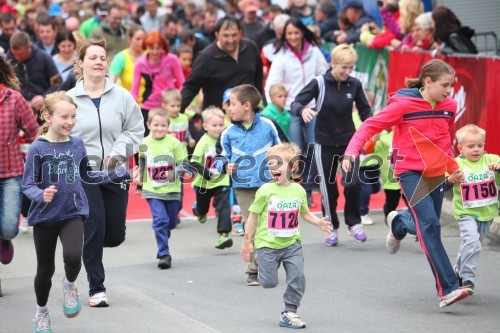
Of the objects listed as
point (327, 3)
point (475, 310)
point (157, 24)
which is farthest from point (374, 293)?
point (157, 24)

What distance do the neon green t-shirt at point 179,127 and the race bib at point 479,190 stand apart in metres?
5.04

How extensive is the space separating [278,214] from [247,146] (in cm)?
162

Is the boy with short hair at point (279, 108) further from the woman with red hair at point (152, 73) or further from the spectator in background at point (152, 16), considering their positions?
the spectator in background at point (152, 16)

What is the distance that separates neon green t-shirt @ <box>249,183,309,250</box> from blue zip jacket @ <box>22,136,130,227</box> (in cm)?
131

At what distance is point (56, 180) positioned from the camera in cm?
735

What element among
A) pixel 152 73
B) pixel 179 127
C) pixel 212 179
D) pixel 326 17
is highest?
pixel 326 17

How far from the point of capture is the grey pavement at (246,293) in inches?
305

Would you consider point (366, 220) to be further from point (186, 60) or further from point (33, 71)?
point (186, 60)

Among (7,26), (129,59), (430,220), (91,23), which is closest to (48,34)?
(7,26)

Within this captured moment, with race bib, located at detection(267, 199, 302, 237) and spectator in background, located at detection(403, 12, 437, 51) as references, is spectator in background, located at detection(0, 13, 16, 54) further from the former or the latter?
race bib, located at detection(267, 199, 302, 237)

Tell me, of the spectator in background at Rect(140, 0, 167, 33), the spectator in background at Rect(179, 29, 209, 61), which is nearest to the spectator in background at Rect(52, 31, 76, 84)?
the spectator in background at Rect(179, 29, 209, 61)

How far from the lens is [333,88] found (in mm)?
11016

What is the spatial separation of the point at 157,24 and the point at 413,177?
16.4 metres

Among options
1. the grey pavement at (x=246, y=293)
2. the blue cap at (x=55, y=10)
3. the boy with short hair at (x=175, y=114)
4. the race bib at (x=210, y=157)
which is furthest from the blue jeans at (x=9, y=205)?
the blue cap at (x=55, y=10)
